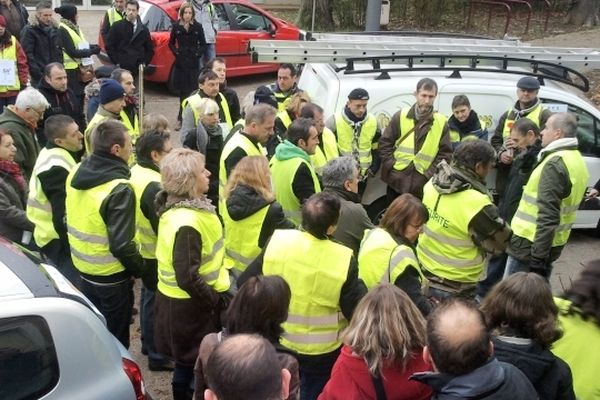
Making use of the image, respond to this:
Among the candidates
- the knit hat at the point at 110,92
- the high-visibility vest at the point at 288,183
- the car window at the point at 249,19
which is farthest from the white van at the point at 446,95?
the car window at the point at 249,19

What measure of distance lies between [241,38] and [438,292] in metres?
9.00


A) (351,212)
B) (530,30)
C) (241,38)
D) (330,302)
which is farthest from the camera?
(530,30)

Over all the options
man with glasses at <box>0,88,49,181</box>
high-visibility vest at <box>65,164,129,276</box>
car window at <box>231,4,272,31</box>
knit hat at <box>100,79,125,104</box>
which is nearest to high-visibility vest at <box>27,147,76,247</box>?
high-visibility vest at <box>65,164,129,276</box>

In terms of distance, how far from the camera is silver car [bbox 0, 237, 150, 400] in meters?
3.01

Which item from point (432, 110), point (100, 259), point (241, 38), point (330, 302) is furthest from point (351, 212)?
point (241, 38)

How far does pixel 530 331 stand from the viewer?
3113 millimetres

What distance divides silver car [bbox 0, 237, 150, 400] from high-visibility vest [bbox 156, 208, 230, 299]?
82cm

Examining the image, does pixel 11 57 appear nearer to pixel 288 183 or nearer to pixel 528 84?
pixel 288 183

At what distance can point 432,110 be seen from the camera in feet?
21.6

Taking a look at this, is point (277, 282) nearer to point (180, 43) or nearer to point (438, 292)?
point (438, 292)

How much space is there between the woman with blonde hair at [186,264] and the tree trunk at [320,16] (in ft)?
49.3

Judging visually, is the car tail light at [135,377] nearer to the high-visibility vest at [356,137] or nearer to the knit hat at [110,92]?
the knit hat at [110,92]

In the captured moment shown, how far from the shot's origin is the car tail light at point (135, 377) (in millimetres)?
3451

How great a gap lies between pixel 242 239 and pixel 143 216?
70 cm
